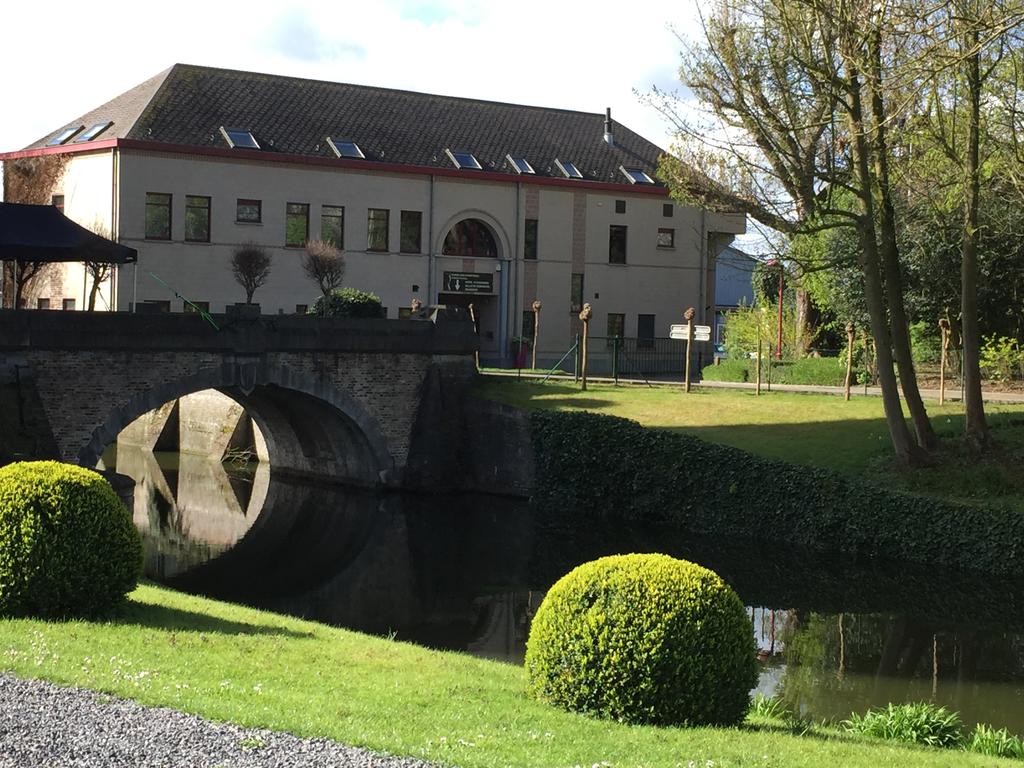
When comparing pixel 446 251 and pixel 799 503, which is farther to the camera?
pixel 446 251

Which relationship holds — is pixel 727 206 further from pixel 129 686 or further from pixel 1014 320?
pixel 129 686

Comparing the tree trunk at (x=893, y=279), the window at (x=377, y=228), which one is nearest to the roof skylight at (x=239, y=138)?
the window at (x=377, y=228)

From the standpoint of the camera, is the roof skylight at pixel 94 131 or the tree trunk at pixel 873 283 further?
the roof skylight at pixel 94 131

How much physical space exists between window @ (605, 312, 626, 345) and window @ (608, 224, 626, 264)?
1967mm

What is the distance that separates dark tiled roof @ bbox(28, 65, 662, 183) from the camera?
41625 mm

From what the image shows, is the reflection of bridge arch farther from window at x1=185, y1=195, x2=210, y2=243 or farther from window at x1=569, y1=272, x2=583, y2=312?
window at x1=569, y1=272, x2=583, y2=312

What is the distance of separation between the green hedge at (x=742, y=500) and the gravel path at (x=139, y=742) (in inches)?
657

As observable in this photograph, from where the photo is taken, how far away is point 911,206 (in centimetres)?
2608

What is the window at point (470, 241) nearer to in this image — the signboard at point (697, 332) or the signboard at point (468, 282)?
the signboard at point (468, 282)

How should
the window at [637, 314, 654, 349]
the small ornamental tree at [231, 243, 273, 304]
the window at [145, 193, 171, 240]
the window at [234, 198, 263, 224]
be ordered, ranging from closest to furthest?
the small ornamental tree at [231, 243, 273, 304]
the window at [145, 193, 171, 240]
the window at [234, 198, 263, 224]
the window at [637, 314, 654, 349]

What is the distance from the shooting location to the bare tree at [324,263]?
38.4 m

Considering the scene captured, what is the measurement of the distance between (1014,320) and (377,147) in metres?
20.9

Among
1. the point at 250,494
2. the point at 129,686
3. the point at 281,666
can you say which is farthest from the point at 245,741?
the point at 250,494

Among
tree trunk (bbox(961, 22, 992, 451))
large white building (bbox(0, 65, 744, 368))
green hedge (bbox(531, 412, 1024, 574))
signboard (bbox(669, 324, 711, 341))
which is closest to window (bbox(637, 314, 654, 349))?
large white building (bbox(0, 65, 744, 368))
